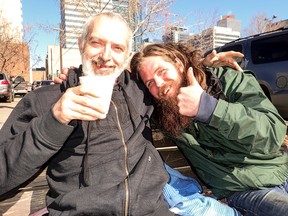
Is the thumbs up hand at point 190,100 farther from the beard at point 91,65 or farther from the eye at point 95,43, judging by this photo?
the eye at point 95,43

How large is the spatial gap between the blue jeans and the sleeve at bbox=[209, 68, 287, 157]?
0.93 ft

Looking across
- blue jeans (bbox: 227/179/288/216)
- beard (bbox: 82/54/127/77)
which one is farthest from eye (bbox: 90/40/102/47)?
blue jeans (bbox: 227/179/288/216)

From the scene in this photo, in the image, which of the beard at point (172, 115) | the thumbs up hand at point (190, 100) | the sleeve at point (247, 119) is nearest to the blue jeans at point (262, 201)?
the sleeve at point (247, 119)

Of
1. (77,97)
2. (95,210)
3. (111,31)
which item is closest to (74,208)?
(95,210)

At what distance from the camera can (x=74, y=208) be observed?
1.72 m

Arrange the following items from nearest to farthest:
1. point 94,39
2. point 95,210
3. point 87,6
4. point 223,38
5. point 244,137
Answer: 1. point 95,210
2. point 244,137
3. point 94,39
4. point 87,6
5. point 223,38

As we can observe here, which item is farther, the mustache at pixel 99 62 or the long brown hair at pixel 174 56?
the long brown hair at pixel 174 56

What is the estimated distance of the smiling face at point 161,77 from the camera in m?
2.21

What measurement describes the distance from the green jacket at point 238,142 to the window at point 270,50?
218 inches

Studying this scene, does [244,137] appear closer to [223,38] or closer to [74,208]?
[74,208]

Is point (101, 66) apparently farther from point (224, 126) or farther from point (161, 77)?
point (224, 126)

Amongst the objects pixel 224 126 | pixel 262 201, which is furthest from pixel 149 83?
pixel 262 201

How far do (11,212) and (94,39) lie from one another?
1.46 m

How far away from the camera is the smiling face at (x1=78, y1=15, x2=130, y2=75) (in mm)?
2121
